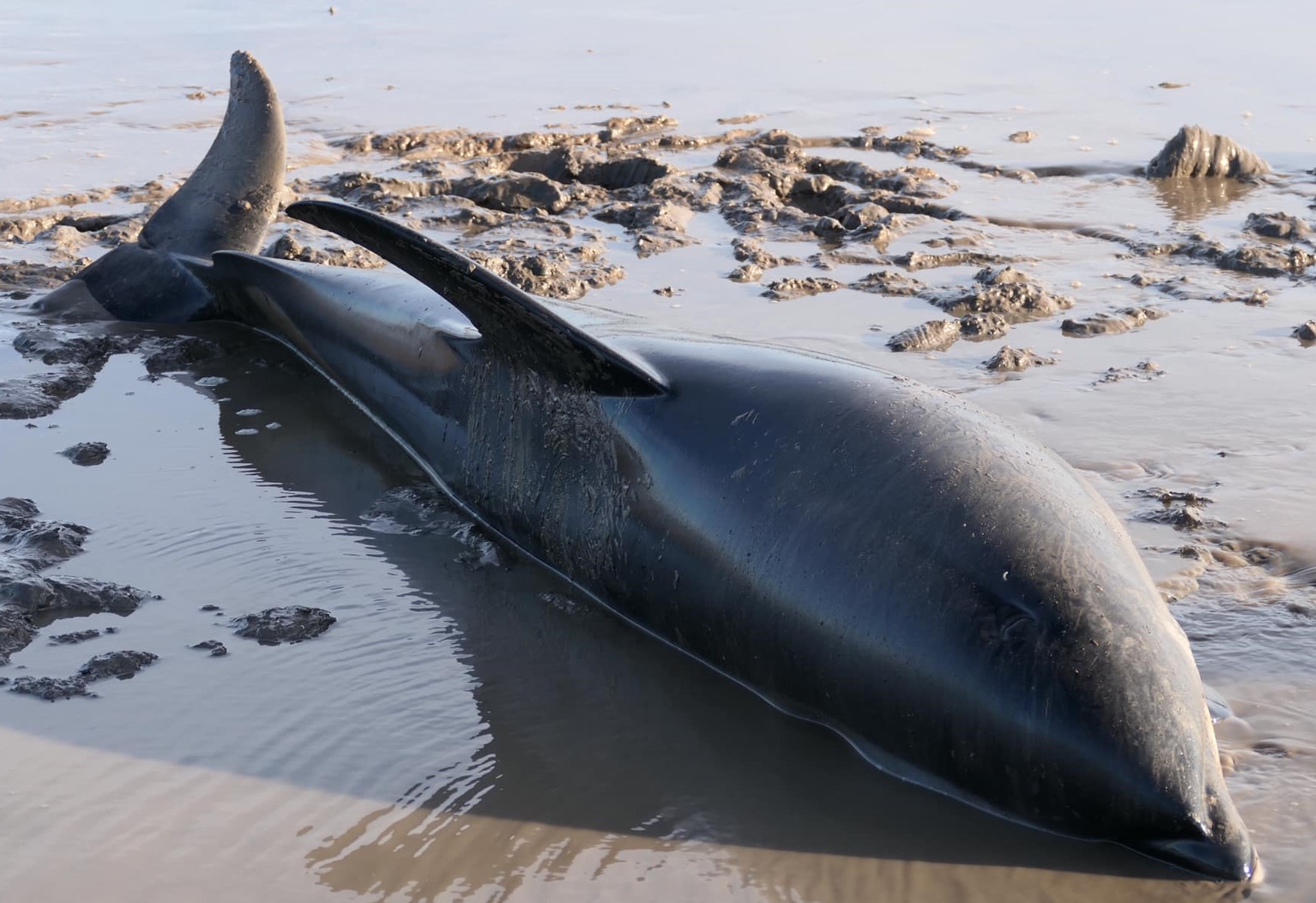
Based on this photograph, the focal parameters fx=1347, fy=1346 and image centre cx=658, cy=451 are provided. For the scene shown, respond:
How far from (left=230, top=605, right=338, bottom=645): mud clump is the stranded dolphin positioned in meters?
0.71

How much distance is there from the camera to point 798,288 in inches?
279

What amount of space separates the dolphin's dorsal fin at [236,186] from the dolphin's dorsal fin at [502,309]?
2.70 m

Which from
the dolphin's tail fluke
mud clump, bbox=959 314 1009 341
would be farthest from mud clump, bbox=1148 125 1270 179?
the dolphin's tail fluke

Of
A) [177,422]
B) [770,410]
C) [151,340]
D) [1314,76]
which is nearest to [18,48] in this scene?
[151,340]

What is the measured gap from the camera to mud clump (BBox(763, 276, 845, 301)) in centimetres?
702

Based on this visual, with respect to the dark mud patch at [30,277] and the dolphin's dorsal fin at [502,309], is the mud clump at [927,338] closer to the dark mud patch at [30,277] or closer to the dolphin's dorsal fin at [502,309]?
the dolphin's dorsal fin at [502,309]

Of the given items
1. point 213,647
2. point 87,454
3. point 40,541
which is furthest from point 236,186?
point 213,647

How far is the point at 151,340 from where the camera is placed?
6.30 metres

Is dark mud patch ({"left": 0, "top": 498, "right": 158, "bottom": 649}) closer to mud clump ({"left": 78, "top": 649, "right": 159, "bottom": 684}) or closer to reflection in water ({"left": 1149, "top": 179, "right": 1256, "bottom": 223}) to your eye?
mud clump ({"left": 78, "top": 649, "right": 159, "bottom": 684})

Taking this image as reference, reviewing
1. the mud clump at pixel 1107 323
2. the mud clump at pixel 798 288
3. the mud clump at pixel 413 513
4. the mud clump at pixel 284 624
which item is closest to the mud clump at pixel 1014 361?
the mud clump at pixel 1107 323

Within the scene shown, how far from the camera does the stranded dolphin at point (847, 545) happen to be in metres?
2.84

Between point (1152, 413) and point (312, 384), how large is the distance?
11.5ft

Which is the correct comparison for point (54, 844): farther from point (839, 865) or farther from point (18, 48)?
point (18, 48)

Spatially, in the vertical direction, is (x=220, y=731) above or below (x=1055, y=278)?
below
